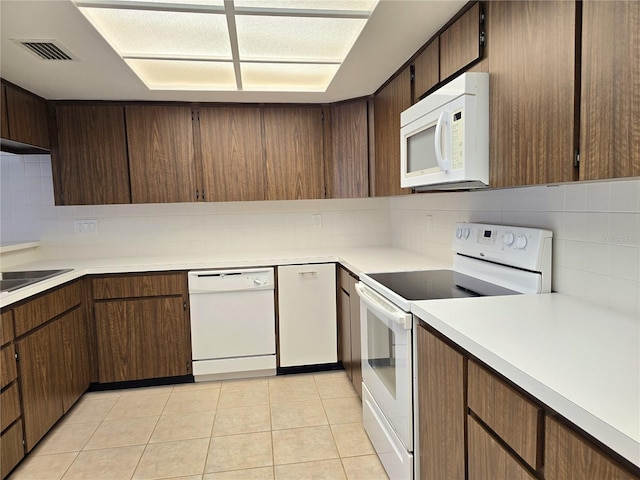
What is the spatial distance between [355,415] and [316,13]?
2.15 metres

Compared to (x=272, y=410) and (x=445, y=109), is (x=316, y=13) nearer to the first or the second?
(x=445, y=109)

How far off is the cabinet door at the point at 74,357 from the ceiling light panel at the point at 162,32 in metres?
1.64

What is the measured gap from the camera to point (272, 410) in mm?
2520

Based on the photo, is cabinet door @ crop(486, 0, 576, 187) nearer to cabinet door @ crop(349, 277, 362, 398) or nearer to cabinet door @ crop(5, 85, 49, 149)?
cabinet door @ crop(349, 277, 362, 398)

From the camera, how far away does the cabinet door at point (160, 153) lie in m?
2.96

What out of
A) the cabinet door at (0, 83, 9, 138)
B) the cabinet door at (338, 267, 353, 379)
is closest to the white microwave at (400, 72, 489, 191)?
the cabinet door at (338, 267, 353, 379)

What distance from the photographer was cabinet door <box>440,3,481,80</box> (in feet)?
5.01

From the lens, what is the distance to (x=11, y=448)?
6.21 feet

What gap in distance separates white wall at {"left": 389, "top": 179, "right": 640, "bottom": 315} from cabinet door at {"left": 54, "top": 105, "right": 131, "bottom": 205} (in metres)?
2.52

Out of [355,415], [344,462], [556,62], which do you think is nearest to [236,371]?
→ [355,415]

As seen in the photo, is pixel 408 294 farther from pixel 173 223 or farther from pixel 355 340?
pixel 173 223

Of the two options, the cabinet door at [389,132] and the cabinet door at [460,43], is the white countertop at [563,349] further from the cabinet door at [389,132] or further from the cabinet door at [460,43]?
the cabinet door at [389,132]

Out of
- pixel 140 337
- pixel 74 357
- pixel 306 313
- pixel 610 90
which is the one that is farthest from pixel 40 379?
pixel 610 90

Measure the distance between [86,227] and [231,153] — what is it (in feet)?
4.33
